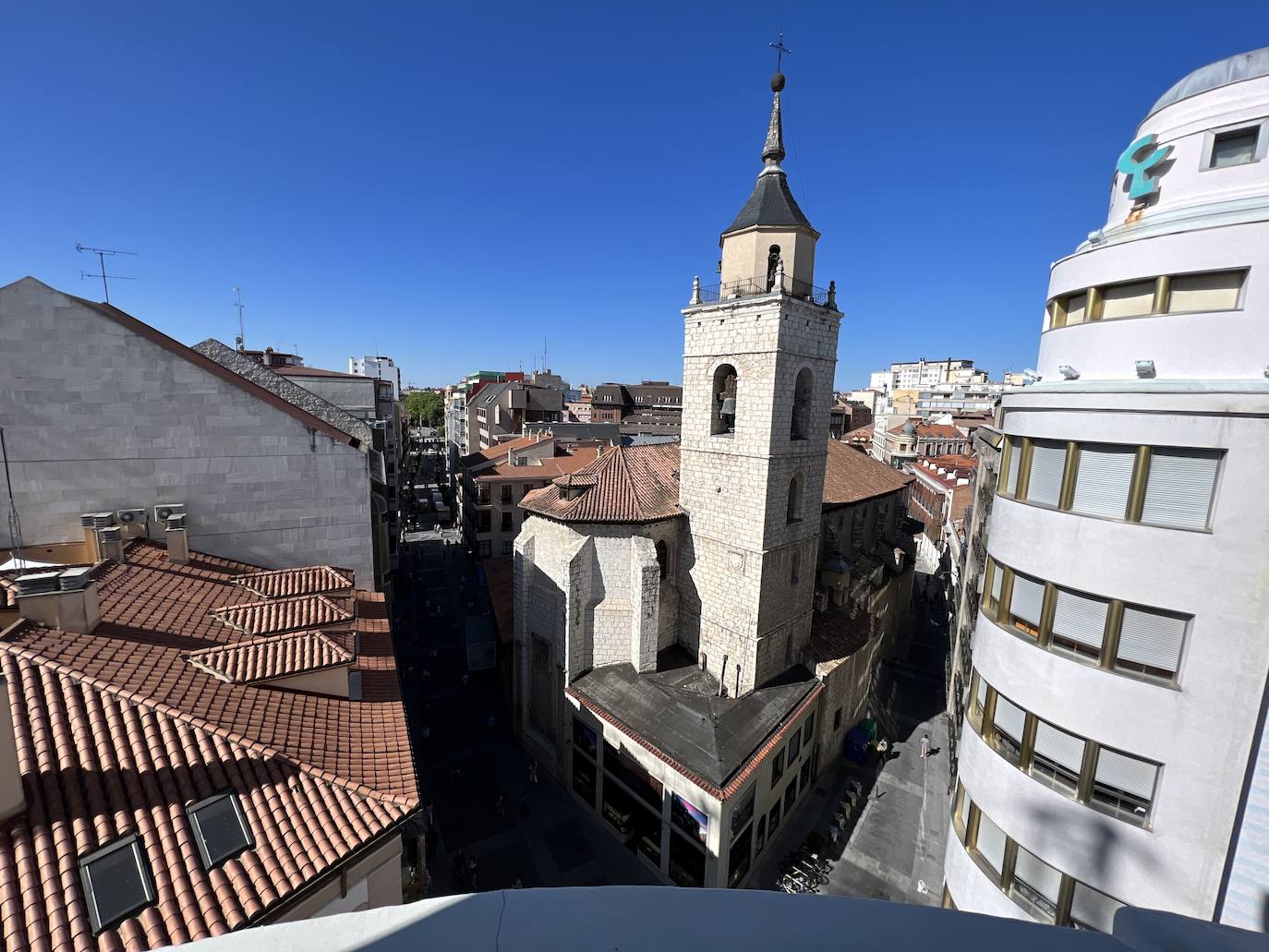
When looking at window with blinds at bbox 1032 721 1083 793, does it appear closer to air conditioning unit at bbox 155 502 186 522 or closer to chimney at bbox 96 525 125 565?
chimney at bbox 96 525 125 565

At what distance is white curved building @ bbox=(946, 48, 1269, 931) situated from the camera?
730 centimetres

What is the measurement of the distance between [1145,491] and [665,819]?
14638 millimetres

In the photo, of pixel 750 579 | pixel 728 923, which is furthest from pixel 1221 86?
pixel 750 579

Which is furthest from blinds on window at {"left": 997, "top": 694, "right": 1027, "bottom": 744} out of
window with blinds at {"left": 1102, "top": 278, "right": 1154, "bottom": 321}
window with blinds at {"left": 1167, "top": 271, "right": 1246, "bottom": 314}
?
window with blinds at {"left": 1167, "top": 271, "right": 1246, "bottom": 314}

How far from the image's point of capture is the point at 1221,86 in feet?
26.1

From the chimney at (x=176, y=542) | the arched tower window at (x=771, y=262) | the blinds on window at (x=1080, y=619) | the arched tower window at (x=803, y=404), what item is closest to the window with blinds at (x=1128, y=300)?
the blinds on window at (x=1080, y=619)

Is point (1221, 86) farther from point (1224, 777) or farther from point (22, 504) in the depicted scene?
point (22, 504)

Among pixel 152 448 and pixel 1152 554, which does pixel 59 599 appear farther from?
pixel 1152 554

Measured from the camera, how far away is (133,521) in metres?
14.1

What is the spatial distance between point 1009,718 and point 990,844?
2356mm

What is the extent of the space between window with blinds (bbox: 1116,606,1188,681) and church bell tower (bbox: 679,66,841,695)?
10.2m

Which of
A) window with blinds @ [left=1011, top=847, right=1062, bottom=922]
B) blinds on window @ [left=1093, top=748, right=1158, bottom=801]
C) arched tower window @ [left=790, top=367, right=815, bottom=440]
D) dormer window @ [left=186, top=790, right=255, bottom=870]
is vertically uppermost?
arched tower window @ [left=790, top=367, right=815, bottom=440]

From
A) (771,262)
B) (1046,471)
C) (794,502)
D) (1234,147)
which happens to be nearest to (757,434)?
(794,502)

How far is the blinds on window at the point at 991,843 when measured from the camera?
9.55m
